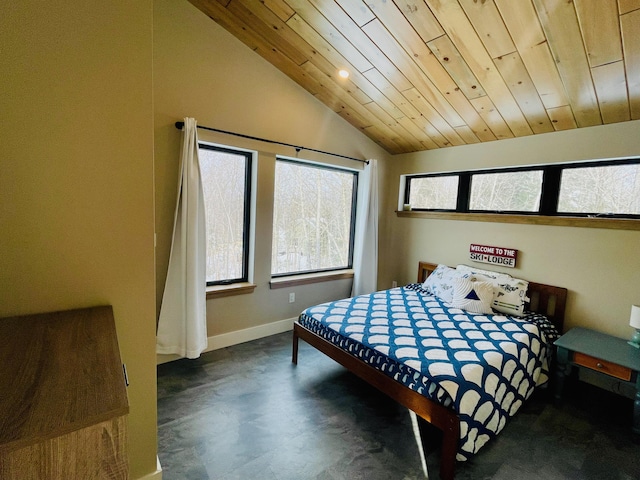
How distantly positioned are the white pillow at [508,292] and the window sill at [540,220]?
584 millimetres

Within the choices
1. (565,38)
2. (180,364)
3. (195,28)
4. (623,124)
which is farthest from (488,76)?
(180,364)

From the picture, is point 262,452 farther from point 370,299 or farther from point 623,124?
point 623,124

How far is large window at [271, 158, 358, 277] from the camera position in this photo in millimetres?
3396

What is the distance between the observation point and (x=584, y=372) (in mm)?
2688

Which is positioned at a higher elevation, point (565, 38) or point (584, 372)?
point (565, 38)

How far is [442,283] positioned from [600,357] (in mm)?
1299

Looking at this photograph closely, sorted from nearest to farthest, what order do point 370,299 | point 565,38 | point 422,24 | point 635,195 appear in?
point 565,38 → point 422,24 → point 635,195 → point 370,299

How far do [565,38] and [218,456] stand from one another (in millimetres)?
3227

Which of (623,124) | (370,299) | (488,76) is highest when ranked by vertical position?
(488,76)

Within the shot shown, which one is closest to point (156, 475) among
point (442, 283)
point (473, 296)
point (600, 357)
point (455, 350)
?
point (455, 350)

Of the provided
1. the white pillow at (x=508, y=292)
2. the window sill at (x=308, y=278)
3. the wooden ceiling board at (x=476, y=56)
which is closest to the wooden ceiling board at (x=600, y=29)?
the wooden ceiling board at (x=476, y=56)

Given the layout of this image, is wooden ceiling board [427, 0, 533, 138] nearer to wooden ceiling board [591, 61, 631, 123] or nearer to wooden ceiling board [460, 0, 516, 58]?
wooden ceiling board [460, 0, 516, 58]

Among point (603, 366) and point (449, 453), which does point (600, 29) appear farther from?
point (449, 453)

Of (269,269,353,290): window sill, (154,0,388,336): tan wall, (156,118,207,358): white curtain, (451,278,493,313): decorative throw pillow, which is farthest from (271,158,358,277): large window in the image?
(451,278,493,313): decorative throw pillow
